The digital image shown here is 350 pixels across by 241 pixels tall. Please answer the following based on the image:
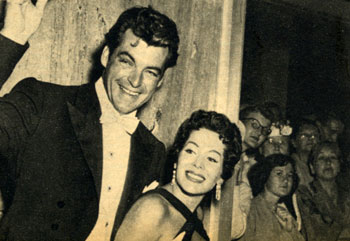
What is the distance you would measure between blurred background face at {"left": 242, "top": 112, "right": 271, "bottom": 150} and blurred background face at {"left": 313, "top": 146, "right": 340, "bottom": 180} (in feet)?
2.85

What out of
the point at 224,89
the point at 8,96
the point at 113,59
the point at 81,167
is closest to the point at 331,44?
the point at 224,89

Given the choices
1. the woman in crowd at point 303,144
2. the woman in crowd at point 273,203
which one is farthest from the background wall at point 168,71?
the woman in crowd at point 303,144

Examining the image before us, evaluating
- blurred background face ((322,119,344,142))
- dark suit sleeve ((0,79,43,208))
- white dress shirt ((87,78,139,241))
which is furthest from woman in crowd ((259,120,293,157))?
dark suit sleeve ((0,79,43,208))

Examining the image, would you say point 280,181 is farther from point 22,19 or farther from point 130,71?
point 22,19

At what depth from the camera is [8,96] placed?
4547 millimetres

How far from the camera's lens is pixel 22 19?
4.61 metres

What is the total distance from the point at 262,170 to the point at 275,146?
0.33 m

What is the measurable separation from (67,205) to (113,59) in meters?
1.38

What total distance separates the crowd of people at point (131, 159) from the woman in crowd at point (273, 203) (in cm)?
1

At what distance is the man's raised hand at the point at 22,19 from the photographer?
454 centimetres

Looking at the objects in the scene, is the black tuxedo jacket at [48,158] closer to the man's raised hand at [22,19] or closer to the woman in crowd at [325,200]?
the man's raised hand at [22,19]

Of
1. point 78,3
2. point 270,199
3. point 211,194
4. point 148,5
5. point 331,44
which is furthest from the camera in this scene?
point 331,44

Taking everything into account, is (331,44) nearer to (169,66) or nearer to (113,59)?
(169,66)

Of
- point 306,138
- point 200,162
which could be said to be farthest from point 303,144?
point 200,162
